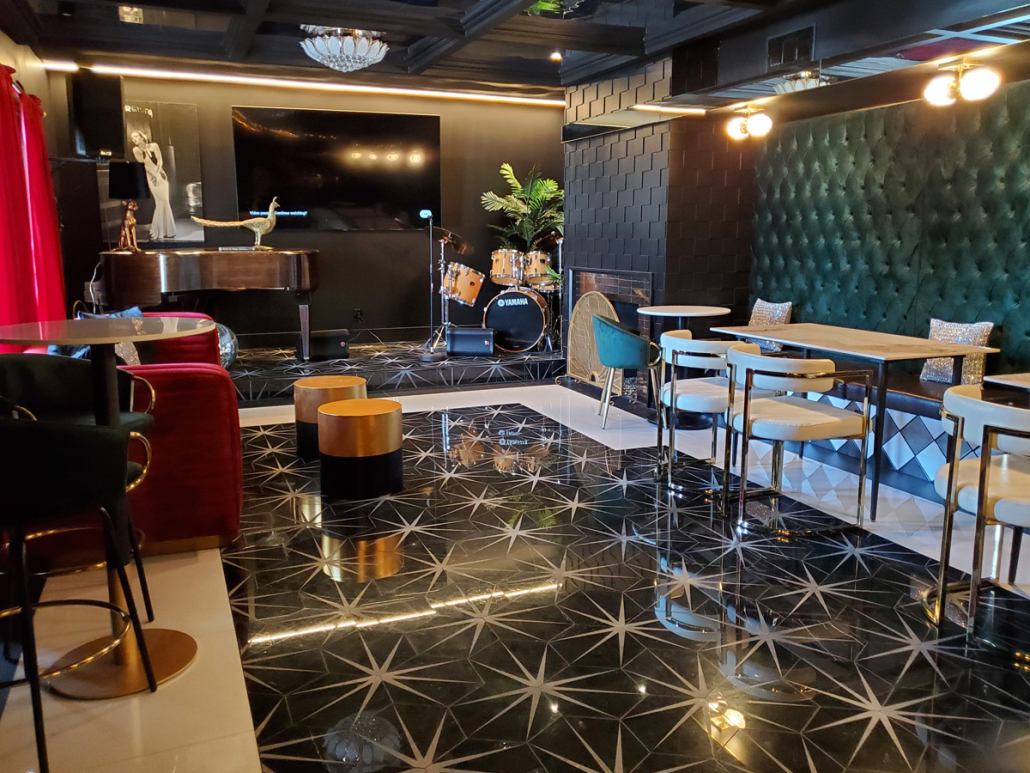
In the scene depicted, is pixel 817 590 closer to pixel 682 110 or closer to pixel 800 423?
pixel 800 423

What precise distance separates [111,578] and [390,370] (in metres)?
4.98

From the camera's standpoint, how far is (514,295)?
27.7 feet

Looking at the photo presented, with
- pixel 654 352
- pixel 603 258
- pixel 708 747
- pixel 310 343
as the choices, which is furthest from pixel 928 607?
pixel 310 343

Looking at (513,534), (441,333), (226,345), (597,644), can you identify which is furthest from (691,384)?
(441,333)

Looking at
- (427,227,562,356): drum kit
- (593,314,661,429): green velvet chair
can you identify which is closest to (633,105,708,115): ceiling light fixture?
(593,314,661,429): green velvet chair

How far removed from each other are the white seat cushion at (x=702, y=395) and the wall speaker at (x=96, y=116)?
5.02 metres

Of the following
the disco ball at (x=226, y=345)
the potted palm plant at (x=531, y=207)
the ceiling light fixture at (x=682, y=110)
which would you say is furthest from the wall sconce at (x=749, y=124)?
the disco ball at (x=226, y=345)

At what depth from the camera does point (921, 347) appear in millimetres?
4152

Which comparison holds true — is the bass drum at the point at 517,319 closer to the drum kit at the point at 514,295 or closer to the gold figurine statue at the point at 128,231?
the drum kit at the point at 514,295

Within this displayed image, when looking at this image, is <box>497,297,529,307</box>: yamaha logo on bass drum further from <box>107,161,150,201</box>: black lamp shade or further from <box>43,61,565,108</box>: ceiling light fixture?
<box>107,161,150,201</box>: black lamp shade

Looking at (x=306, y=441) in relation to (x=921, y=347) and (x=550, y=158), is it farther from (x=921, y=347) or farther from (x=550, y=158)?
(x=550, y=158)

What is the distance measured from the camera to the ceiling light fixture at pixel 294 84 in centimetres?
757

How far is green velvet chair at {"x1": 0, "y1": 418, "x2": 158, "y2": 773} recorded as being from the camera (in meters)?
2.02

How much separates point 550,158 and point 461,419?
4453 millimetres
